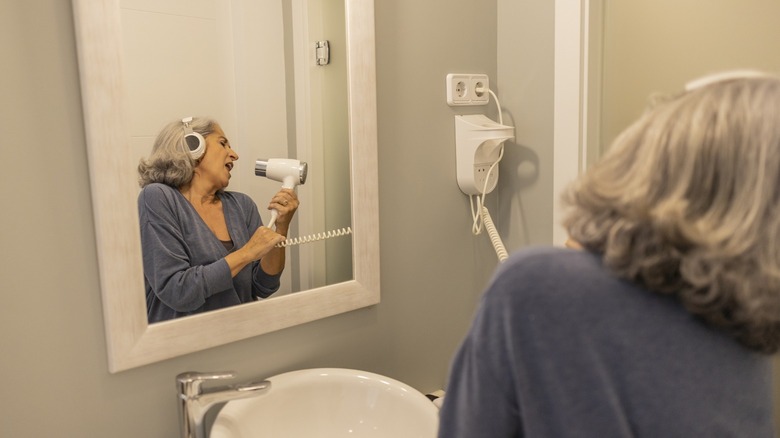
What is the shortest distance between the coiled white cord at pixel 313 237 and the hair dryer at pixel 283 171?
0.05m

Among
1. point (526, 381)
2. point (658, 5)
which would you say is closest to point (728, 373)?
point (526, 381)

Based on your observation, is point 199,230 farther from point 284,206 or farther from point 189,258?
point 284,206

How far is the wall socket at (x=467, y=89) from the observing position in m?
1.33

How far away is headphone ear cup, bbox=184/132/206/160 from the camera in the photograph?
97 cm

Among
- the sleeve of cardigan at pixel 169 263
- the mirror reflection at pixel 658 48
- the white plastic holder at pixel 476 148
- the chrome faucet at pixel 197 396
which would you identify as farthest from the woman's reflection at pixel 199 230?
the mirror reflection at pixel 658 48

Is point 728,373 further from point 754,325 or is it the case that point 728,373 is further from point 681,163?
point 681,163

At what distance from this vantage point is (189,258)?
3.26ft

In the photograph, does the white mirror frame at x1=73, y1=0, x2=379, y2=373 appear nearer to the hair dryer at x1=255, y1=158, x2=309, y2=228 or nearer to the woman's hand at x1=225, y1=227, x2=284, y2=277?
the woman's hand at x1=225, y1=227, x2=284, y2=277

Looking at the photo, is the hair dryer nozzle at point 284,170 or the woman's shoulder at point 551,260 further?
the hair dryer nozzle at point 284,170

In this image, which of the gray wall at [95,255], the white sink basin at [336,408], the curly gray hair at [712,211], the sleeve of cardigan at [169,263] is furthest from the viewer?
the white sink basin at [336,408]

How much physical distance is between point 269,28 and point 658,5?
0.90 meters

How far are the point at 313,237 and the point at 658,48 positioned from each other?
0.91 meters

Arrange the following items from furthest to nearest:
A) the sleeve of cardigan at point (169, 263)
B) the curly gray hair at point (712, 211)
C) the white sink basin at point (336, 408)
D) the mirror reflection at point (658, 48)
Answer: the mirror reflection at point (658, 48), the white sink basin at point (336, 408), the sleeve of cardigan at point (169, 263), the curly gray hair at point (712, 211)

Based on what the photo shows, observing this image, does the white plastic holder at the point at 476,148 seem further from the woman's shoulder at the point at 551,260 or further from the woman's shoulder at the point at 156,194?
the woman's shoulder at the point at 551,260
